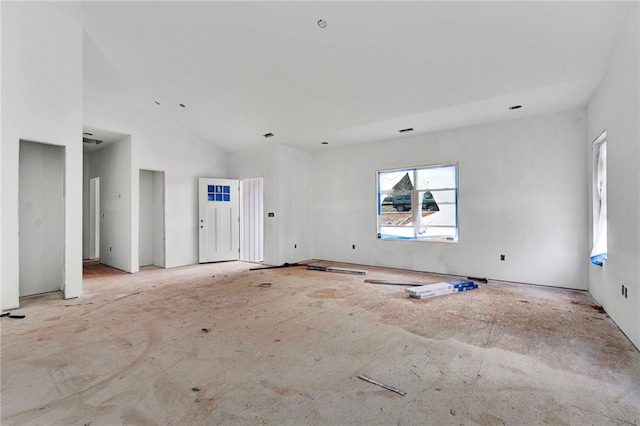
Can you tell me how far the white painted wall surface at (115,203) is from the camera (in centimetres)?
630

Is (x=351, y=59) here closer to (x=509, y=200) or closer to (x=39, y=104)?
(x=509, y=200)

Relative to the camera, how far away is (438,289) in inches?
176

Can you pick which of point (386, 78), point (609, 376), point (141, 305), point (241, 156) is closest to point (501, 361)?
point (609, 376)

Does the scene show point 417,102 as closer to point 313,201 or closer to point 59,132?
point 313,201

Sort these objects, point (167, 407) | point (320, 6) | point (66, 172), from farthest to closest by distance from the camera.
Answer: point (66, 172) < point (320, 6) < point (167, 407)

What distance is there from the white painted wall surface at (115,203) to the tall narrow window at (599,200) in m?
7.88

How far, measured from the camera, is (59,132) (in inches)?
163

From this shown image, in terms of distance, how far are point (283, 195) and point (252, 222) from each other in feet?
5.09

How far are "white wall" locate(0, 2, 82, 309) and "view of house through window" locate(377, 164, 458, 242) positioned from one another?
5.51 meters

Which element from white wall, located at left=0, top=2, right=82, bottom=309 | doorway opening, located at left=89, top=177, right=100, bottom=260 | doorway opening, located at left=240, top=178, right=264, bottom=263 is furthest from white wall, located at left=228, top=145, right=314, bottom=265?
doorway opening, located at left=89, top=177, right=100, bottom=260

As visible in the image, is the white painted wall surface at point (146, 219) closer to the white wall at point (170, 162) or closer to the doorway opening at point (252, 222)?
the white wall at point (170, 162)

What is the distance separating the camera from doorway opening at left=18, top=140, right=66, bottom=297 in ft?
14.4

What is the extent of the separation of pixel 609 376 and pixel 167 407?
311 centimetres

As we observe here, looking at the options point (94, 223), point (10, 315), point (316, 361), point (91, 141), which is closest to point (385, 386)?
point (316, 361)
